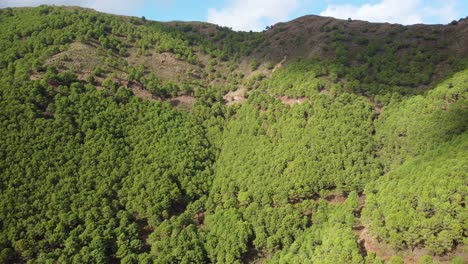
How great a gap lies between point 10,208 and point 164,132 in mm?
24363

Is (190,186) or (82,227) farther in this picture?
(190,186)

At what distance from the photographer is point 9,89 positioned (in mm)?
59156

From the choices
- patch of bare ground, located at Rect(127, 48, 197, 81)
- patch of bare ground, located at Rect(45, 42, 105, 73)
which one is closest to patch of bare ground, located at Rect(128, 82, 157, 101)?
patch of bare ground, located at Rect(127, 48, 197, 81)

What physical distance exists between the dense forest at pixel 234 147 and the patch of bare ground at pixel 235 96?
10.8 inches

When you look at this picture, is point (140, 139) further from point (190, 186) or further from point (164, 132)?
point (190, 186)

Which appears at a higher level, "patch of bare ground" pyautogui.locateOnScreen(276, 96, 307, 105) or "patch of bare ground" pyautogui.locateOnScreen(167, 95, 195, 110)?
"patch of bare ground" pyautogui.locateOnScreen(276, 96, 307, 105)

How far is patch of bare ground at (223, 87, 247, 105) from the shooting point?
74.4 meters

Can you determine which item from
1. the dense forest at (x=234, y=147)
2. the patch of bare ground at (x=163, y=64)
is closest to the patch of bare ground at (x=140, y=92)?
the dense forest at (x=234, y=147)

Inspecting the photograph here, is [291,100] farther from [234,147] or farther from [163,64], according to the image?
[163,64]

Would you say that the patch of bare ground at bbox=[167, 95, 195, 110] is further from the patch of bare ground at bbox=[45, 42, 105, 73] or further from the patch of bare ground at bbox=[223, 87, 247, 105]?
the patch of bare ground at bbox=[45, 42, 105, 73]

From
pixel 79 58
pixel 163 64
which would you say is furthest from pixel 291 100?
pixel 79 58

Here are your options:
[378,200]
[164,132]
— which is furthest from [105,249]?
[378,200]

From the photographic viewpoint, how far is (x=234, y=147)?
64.4m

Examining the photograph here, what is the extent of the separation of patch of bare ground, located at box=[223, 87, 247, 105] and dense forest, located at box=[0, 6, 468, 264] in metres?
0.27
